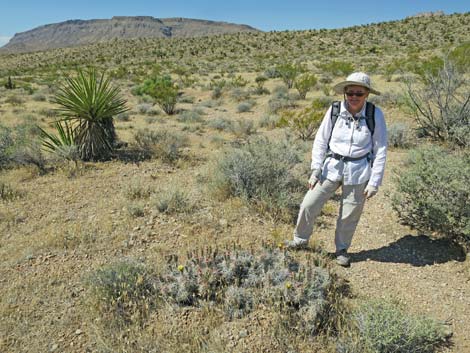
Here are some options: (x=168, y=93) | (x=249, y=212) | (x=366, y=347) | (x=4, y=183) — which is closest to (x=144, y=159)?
(x=4, y=183)

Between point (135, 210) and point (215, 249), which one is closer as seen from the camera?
point (215, 249)

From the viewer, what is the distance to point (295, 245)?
3949 millimetres

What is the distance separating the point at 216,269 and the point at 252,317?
0.61 meters

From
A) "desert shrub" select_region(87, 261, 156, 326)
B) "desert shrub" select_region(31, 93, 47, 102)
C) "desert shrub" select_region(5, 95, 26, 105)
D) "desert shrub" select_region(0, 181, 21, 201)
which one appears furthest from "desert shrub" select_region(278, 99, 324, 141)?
"desert shrub" select_region(31, 93, 47, 102)

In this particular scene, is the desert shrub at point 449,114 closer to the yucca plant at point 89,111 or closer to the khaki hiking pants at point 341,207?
the khaki hiking pants at point 341,207

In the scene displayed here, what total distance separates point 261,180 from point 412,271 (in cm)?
235

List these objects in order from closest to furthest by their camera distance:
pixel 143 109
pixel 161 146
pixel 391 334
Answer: pixel 391 334, pixel 161 146, pixel 143 109

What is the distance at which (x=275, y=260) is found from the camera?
3.52 m

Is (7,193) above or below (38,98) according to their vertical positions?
below

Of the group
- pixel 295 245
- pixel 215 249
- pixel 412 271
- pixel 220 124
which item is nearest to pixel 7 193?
pixel 215 249

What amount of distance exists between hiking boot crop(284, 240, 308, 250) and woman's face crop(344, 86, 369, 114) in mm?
1573

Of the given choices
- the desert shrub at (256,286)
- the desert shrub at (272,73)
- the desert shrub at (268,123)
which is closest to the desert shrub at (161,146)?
the desert shrub at (268,123)

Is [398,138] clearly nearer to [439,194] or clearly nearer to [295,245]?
[439,194]

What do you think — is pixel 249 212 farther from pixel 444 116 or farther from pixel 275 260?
pixel 444 116
